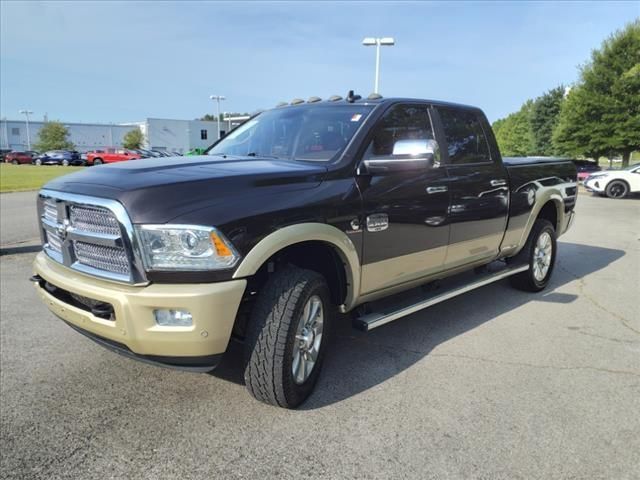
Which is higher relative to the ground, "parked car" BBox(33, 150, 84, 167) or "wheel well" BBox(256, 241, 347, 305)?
"wheel well" BBox(256, 241, 347, 305)

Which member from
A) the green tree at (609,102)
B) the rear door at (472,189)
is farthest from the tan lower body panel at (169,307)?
the green tree at (609,102)

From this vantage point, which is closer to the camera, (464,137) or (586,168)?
(464,137)

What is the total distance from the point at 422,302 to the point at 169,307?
6.89 feet

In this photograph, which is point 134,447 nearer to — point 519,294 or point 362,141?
point 362,141

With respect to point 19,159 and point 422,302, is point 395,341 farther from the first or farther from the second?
point 19,159

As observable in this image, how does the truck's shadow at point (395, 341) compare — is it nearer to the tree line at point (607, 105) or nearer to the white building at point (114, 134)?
the tree line at point (607, 105)

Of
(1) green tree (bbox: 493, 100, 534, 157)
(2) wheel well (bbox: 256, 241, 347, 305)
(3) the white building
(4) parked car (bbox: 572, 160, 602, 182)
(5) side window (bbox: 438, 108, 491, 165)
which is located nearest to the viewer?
(2) wheel well (bbox: 256, 241, 347, 305)

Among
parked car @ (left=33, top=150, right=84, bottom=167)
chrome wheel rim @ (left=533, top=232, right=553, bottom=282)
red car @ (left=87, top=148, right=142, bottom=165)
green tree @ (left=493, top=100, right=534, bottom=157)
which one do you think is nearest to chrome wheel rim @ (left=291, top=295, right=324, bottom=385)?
chrome wheel rim @ (left=533, top=232, right=553, bottom=282)

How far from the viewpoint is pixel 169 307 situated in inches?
98.1

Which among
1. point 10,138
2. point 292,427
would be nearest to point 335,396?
point 292,427

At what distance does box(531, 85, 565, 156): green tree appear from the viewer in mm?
44469

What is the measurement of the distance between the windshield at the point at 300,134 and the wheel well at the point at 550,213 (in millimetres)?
3192

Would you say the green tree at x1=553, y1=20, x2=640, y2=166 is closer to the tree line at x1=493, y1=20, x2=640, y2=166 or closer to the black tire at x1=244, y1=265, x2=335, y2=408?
the tree line at x1=493, y1=20, x2=640, y2=166

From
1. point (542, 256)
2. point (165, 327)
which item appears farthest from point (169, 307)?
point (542, 256)
